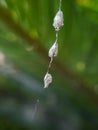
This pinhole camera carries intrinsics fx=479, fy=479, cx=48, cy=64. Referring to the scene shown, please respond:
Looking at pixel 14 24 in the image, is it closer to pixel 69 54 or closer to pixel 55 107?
pixel 69 54

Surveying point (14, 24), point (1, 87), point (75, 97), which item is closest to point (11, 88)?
point (1, 87)

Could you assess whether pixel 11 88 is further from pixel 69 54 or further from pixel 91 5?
pixel 91 5

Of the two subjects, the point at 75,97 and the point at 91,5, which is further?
the point at 75,97

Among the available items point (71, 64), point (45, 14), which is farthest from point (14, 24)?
point (71, 64)

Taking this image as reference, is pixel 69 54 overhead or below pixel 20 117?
overhead

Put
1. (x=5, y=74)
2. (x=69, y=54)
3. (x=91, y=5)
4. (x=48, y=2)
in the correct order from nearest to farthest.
Answer: (x=91, y=5) < (x=48, y=2) < (x=69, y=54) < (x=5, y=74)

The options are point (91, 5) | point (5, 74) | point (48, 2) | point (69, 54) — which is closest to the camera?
point (91, 5)
